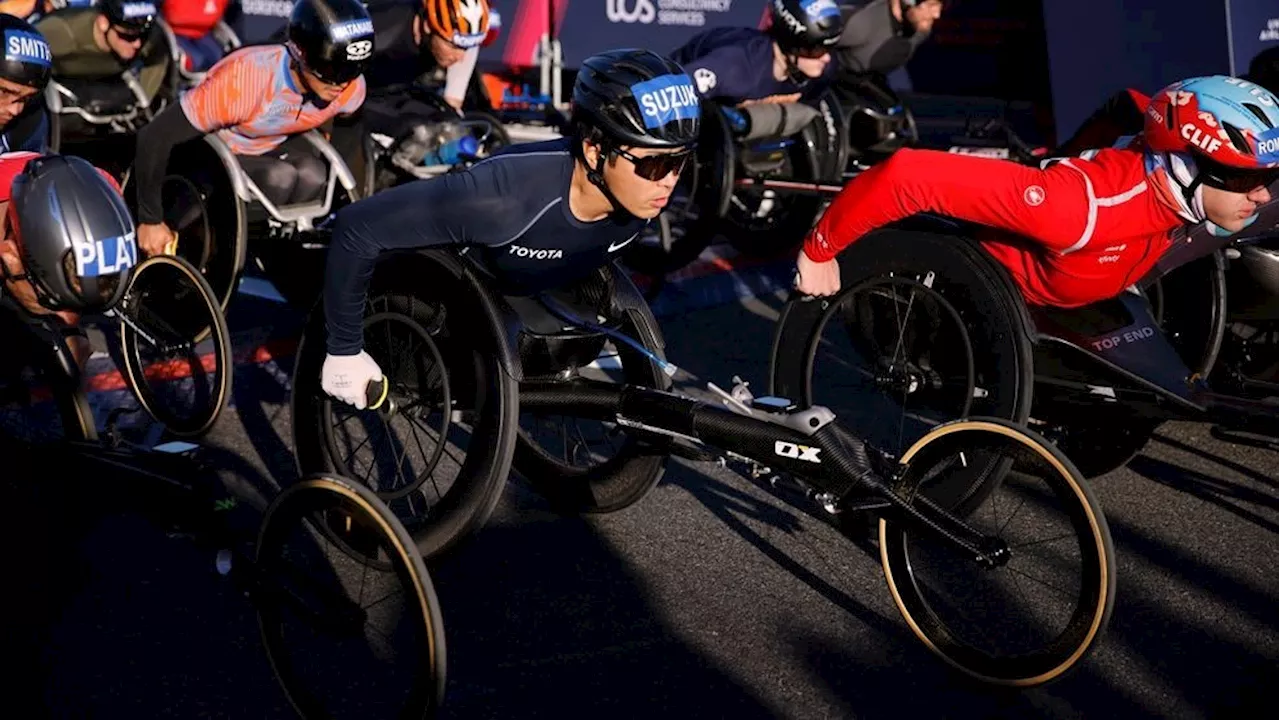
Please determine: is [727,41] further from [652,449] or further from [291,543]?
[291,543]

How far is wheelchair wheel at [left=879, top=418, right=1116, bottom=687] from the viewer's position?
13.0 ft

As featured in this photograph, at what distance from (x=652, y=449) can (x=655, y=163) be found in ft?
3.33

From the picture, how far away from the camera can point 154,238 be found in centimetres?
635

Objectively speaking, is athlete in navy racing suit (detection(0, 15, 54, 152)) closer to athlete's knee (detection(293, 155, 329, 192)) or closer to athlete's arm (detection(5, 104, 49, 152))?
athlete's arm (detection(5, 104, 49, 152))

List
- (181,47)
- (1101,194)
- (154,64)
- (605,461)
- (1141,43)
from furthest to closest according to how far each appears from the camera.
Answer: (1141,43) → (181,47) → (154,64) → (605,461) → (1101,194)

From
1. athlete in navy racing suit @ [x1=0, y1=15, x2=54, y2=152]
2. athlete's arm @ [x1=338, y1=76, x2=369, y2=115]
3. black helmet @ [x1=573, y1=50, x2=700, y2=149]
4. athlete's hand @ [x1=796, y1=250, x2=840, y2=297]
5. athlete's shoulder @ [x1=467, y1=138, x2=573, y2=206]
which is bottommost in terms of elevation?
athlete's hand @ [x1=796, y1=250, x2=840, y2=297]

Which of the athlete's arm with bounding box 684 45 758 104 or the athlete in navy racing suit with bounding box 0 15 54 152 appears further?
the athlete's arm with bounding box 684 45 758 104

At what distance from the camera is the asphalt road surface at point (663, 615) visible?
13.8 feet

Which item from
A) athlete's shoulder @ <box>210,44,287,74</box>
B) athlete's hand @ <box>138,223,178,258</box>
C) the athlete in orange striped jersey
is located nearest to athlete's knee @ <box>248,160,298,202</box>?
the athlete in orange striped jersey

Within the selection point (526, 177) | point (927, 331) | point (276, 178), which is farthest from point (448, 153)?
point (526, 177)

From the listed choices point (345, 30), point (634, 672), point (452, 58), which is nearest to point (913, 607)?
point (634, 672)

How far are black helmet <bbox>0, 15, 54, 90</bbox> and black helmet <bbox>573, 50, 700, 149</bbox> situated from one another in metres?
2.35

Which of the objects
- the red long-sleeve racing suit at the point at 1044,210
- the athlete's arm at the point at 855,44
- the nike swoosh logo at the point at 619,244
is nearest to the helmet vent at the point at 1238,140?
the red long-sleeve racing suit at the point at 1044,210

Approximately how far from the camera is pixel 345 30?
643cm
